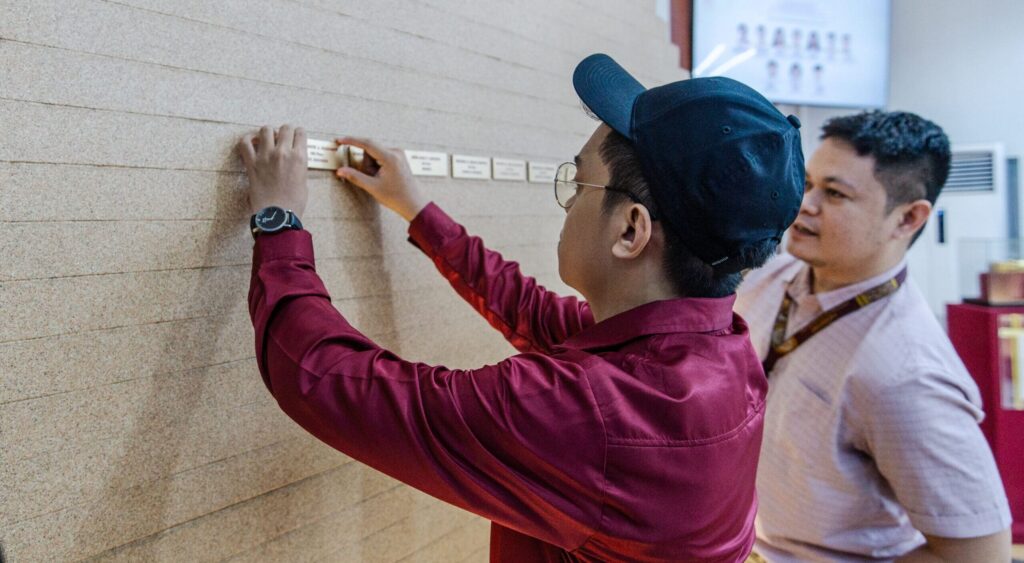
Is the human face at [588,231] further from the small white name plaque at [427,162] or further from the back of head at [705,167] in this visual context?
the small white name plaque at [427,162]

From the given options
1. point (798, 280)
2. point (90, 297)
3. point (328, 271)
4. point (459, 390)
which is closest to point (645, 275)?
point (459, 390)

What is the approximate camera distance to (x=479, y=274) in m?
1.35

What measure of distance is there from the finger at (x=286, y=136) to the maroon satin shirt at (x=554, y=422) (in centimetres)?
23

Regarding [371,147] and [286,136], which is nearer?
[286,136]

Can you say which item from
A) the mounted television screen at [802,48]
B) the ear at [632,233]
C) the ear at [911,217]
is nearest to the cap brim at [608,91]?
the ear at [632,233]

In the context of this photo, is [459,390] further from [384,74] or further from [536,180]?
[536,180]

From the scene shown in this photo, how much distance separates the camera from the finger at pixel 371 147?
4.00 feet

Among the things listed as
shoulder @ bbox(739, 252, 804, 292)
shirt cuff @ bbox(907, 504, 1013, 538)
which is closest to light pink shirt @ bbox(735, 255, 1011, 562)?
shirt cuff @ bbox(907, 504, 1013, 538)

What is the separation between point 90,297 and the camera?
90cm

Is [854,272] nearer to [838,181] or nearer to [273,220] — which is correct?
[838,181]

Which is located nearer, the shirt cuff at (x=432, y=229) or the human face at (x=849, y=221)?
the shirt cuff at (x=432, y=229)

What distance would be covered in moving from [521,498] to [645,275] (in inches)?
13.9

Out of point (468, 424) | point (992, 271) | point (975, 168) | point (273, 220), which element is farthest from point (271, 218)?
point (975, 168)

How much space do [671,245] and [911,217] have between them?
3.08 feet
